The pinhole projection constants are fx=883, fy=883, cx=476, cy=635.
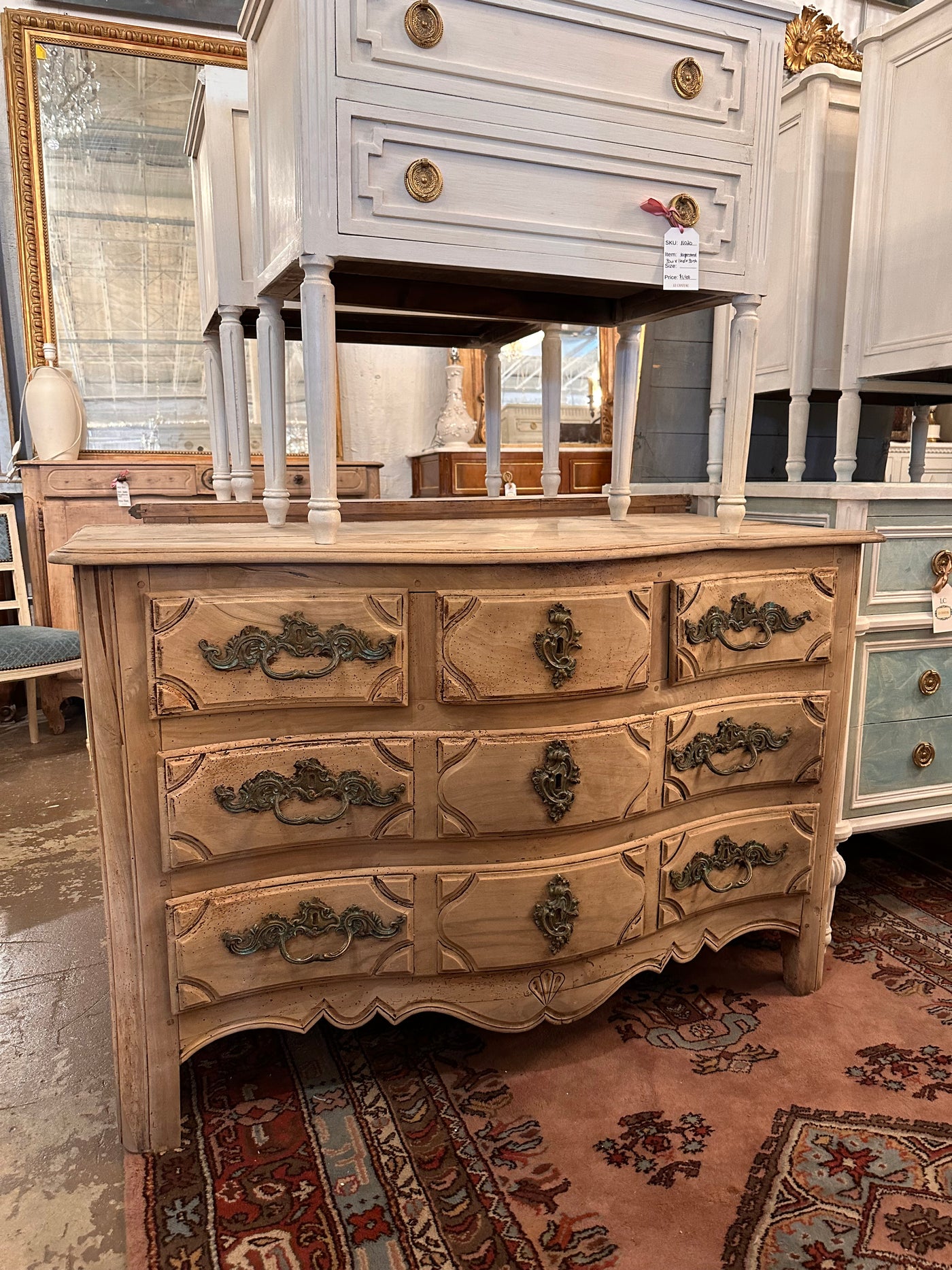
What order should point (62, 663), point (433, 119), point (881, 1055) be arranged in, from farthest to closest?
1. point (62, 663)
2. point (881, 1055)
3. point (433, 119)

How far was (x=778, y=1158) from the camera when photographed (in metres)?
1.45

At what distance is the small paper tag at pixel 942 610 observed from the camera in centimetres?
213

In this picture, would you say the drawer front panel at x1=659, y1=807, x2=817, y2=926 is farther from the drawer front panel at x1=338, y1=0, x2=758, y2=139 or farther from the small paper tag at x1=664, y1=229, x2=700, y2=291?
the drawer front panel at x1=338, y1=0, x2=758, y2=139

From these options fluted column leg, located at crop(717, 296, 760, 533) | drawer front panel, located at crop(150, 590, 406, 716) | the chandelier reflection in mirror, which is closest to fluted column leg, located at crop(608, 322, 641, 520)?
fluted column leg, located at crop(717, 296, 760, 533)

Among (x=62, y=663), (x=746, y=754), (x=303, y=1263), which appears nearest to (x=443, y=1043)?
(x=303, y=1263)

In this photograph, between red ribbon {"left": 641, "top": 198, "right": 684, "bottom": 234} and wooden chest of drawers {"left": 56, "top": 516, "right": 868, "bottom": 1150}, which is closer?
wooden chest of drawers {"left": 56, "top": 516, "right": 868, "bottom": 1150}

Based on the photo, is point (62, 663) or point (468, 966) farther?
point (62, 663)

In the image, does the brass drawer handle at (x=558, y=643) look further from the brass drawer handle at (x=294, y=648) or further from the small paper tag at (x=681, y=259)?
the small paper tag at (x=681, y=259)

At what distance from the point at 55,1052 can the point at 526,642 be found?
1267mm

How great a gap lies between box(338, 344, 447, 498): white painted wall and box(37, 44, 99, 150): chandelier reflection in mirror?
1557mm

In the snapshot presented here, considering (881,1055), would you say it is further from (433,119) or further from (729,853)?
(433,119)

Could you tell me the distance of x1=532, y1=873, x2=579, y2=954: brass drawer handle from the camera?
1.58 metres

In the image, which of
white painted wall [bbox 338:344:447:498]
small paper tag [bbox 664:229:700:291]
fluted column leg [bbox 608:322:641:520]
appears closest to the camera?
small paper tag [bbox 664:229:700:291]

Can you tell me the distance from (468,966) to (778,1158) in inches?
23.3
